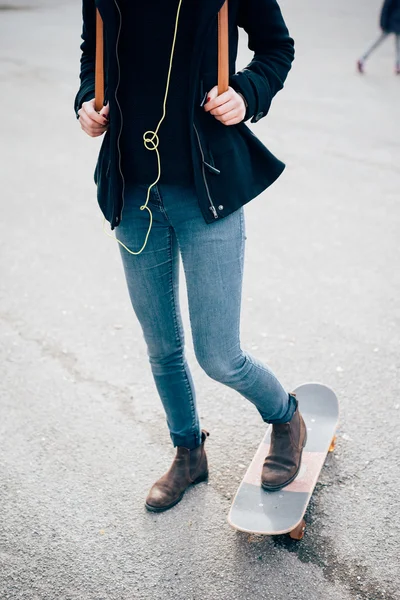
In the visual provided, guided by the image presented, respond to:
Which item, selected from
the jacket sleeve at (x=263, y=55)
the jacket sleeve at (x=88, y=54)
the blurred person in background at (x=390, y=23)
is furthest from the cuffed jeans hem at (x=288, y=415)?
the blurred person in background at (x=390, y=23)

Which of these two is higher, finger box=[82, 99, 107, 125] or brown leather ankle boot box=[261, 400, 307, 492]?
finger box=[82, 99, 107, 125]

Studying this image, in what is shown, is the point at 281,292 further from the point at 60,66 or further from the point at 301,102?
the point at 60,66

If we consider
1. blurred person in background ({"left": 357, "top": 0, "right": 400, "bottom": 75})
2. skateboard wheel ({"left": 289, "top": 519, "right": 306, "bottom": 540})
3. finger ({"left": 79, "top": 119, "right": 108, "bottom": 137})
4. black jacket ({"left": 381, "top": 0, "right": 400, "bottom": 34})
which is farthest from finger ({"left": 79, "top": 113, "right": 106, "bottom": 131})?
black jacket ({"left": 381, "top": 0, "right": 400, "bottom": 34})

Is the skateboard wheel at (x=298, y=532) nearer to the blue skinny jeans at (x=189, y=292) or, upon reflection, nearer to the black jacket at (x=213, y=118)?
the blue skinny jeans at (x=189, y=292)

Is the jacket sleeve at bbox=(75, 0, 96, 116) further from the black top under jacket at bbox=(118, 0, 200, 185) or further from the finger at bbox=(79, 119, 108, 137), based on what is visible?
the black top under jacket at bbox=(118, 0, 200, 185)

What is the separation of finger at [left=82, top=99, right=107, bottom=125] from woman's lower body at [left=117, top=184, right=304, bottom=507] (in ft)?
0.77

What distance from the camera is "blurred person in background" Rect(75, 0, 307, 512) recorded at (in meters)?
1.92

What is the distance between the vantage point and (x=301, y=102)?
7.54 meters

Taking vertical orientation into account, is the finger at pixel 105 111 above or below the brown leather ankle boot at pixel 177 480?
above

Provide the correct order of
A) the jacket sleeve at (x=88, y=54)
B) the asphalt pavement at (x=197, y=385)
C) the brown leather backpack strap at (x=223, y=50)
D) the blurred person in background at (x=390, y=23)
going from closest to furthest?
the brown leather backpack strap at (x=223, y=50)
the jacket sleeve at (x=88, y=54)
the asphalt pavement at (x=197, y=385)
the blurred person in background at (x=390, y=23)

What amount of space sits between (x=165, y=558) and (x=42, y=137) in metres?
5.30

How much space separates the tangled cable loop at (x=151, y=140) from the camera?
198 cm

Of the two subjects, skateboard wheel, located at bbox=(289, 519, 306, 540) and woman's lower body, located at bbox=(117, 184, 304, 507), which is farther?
skateboard wheel, located at bbox=(289, 519, 306, 540)

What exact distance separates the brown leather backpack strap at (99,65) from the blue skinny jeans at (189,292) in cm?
30
